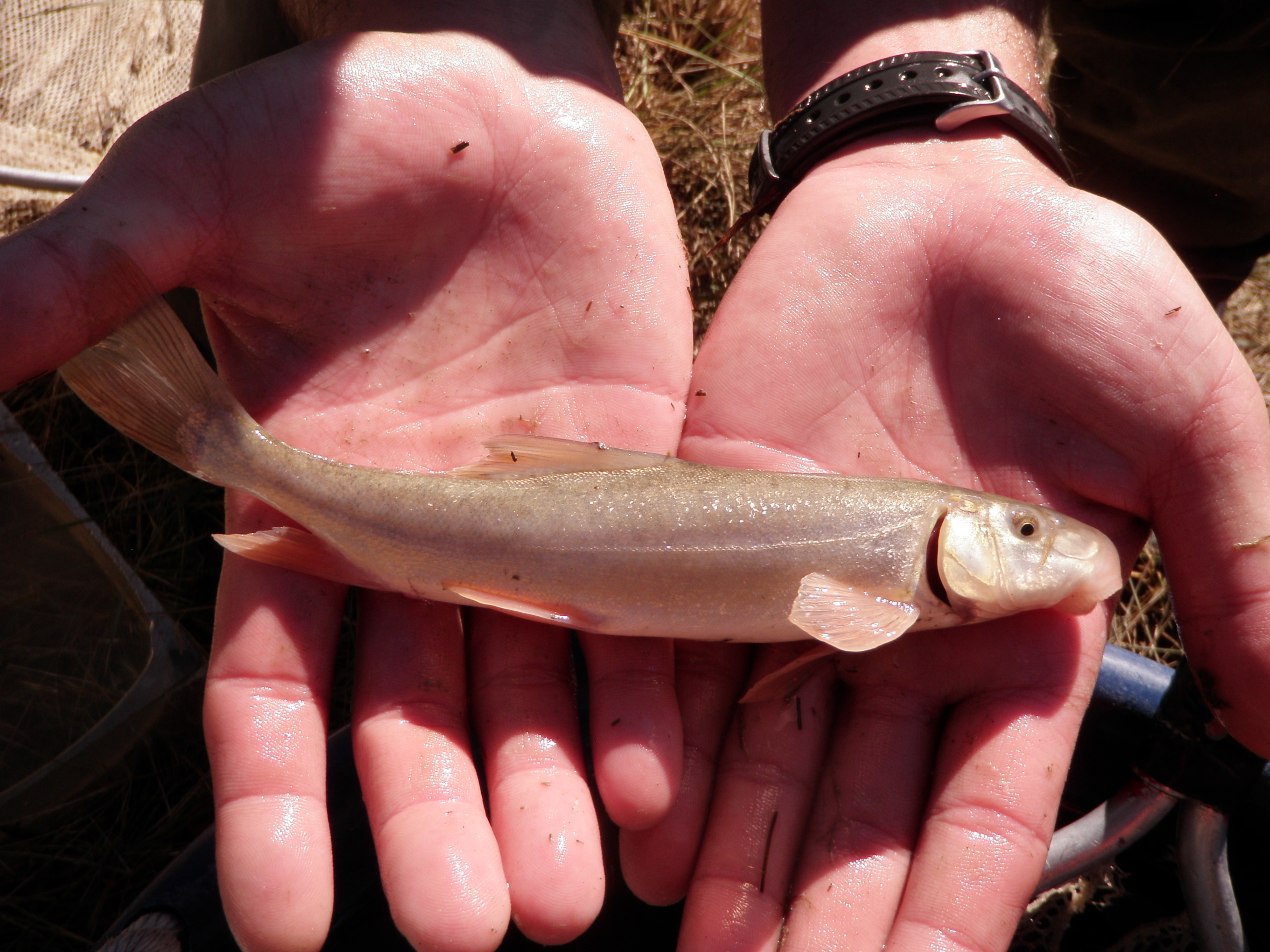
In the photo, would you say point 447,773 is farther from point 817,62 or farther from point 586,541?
point 817,62

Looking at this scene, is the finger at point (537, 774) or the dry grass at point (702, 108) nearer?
the finger at point (537, 774)

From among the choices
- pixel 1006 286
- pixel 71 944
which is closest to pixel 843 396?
pixel 1006 286

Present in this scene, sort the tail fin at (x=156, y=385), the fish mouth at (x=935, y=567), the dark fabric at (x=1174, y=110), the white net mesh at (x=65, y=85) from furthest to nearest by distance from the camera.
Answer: the white net mesh at (x=65, y=85) < the dark fabric at (x=1174, y=110) < the fish mouth at (x=935, y=567) < the tail fin at (x=156, y=385)

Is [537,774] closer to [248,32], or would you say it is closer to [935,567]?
[935,567]

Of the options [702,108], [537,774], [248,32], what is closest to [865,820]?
[537,774]

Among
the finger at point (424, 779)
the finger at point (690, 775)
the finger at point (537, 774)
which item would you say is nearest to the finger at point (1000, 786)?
the finger at point (690, 775)

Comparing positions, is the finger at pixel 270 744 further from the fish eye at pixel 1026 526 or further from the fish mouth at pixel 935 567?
the fish eye at pixel 1026 526

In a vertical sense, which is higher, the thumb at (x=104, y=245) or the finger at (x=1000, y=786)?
the thumb at (x=104, y=245)
